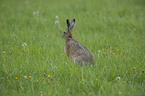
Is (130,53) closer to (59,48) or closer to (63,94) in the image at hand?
(59,48)

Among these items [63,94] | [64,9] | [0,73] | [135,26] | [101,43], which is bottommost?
[63,94]

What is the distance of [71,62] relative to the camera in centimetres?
499

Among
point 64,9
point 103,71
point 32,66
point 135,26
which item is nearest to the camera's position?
point 103,71

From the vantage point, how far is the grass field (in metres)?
3.88

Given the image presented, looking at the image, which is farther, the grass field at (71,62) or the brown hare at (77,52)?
the brown hare at (77,52)

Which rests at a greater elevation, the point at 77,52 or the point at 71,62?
the point at 77,52

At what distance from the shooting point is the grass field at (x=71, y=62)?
3.88m

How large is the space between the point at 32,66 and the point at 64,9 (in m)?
6.75

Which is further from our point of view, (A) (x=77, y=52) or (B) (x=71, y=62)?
(A) (x=77, y=52)

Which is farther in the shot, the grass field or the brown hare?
the brown hare

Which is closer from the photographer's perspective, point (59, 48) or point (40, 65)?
point (40, 65)

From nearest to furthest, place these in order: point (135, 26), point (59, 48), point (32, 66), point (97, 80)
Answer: point (97, 80) → point (32, 66) → point (59, 48) → point (135, 26)

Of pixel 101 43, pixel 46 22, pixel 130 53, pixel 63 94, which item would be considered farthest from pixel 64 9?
pixel 63 94

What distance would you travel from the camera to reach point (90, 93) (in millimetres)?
3617
